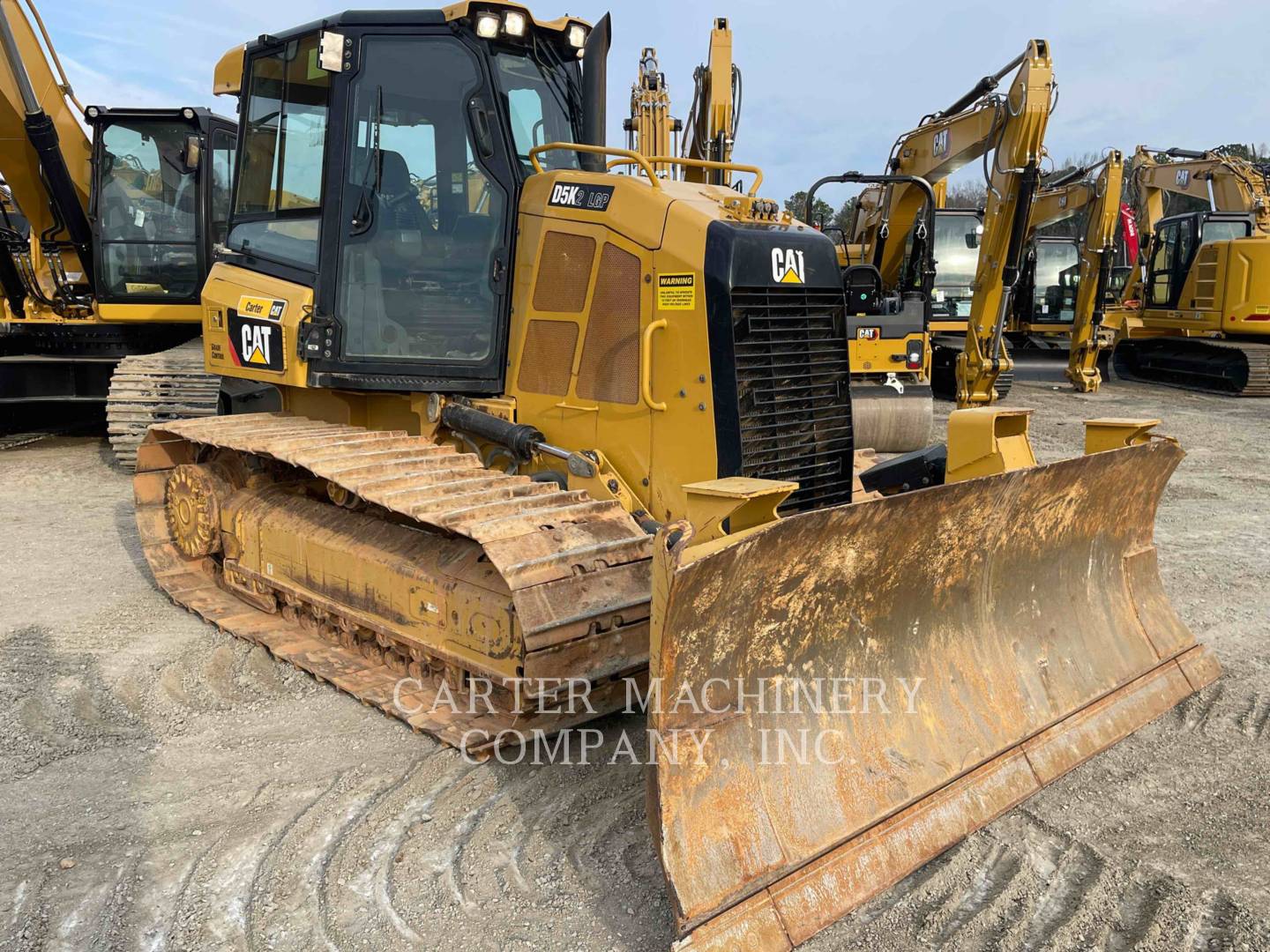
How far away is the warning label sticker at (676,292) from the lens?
12.6 ft

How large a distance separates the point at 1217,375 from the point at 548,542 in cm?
1629

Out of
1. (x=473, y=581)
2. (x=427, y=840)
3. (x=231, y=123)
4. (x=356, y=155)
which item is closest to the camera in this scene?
(x=427, y=840)

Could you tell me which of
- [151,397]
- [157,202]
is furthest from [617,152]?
[157,202]

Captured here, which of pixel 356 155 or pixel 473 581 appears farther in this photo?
pixel 356 155

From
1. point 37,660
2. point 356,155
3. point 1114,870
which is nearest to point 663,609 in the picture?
point 1114,870

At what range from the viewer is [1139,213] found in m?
18.9

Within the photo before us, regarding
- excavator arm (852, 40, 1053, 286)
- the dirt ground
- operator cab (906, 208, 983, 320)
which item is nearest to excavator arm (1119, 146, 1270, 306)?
operator cab (906, 208, 983, 320)

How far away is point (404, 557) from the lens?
4133mm

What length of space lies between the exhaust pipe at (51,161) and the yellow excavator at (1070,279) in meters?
10.5

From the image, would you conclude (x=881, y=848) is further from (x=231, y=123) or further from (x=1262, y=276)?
(x=1262, y=276)

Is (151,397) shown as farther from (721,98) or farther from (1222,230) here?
(1222,230)

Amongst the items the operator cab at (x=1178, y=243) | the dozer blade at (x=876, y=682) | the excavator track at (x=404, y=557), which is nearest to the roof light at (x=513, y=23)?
the excavator track at (x=404, y=557)

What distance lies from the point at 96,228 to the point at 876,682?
8762 mm

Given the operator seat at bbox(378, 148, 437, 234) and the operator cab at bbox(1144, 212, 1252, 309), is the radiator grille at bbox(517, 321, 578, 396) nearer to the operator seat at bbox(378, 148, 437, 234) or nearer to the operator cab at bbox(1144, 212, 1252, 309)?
the operator seat at bbox(378, 148, 437, 234)
